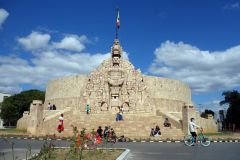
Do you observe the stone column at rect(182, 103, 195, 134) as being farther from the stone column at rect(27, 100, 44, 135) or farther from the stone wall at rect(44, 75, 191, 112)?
the stone wall at rect(44, 75, 191, 112)

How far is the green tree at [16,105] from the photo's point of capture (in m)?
40.8

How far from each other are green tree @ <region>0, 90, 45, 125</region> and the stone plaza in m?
13.8

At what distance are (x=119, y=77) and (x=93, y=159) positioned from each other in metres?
16.3

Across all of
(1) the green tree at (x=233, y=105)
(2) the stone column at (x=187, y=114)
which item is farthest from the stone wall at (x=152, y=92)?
(2) the stone column at (x=187, y=114)

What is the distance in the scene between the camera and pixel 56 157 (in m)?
5.71

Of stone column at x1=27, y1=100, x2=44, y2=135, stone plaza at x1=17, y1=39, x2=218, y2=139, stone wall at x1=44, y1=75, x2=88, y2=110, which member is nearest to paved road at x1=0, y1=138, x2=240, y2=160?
stone plaza at x1=17, y1=39, x2=218, y2=139

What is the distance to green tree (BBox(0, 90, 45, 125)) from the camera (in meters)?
40.8

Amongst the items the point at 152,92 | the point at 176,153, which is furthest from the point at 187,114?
the point at 152,92

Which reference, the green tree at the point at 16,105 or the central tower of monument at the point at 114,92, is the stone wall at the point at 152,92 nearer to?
the green tree at the point at 16,105

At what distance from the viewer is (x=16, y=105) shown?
→ 44.0 meters

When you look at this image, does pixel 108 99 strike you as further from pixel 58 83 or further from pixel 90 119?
pixel 58 83

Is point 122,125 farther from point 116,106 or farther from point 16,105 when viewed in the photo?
point 16,105

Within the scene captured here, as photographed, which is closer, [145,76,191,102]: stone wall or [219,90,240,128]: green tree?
[145,76,191,102]: stone wall

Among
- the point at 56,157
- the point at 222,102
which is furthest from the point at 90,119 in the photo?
the point at 222,102
